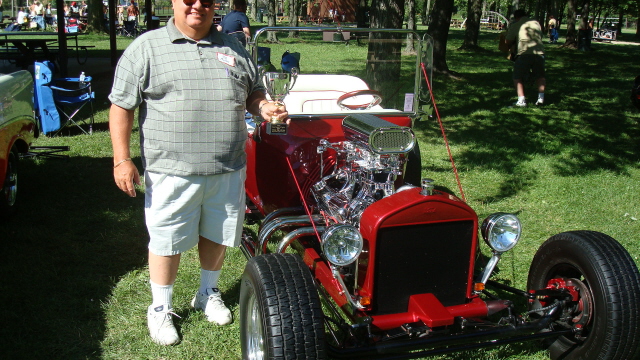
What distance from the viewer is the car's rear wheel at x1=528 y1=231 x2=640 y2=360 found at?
108 inches

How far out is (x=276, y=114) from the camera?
3033mm

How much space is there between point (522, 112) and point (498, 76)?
459 centimetres

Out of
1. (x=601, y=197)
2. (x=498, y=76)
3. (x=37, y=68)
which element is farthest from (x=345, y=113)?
(x=498, y=76)

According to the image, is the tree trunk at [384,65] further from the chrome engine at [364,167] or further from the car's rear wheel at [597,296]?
the car's rear wheel at [597,296]

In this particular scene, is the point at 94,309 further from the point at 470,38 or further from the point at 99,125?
the point at 470,38

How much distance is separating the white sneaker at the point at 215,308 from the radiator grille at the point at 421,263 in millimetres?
1036

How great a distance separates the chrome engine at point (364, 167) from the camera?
3141mm

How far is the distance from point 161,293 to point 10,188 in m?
2.59

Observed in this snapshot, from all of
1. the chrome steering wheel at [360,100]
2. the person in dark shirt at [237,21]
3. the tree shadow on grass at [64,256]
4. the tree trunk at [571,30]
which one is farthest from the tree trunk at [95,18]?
the chrome steering wheel at [360,100]

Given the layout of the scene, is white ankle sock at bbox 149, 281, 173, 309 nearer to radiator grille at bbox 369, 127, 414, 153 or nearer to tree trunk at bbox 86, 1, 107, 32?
radiator grille at bbox 369, 127, 414, 153

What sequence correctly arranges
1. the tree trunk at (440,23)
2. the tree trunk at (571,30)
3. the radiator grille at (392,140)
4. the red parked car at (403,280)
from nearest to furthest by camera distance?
the red parked car at (403,280) → the radiator grille at (392,140) → the tree trunk at (440,23) → the tree trunk at (571,30)

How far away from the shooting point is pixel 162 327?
3.23 metres

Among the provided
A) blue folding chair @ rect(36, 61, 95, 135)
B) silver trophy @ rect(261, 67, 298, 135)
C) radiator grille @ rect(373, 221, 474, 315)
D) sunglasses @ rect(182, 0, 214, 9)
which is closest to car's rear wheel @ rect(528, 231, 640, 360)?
radiator grille @ rect(373, 221, 474, 315)

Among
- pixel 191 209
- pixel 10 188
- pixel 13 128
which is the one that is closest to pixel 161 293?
pixel 191 209
